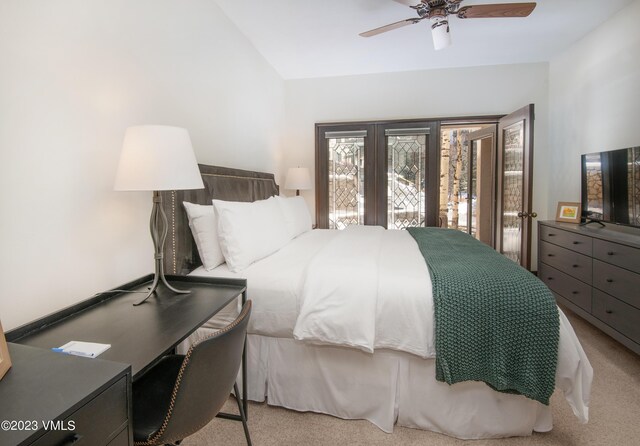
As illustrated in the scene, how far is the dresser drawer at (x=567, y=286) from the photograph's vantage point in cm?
261

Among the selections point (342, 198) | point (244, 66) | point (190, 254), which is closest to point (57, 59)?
point (190, 254)

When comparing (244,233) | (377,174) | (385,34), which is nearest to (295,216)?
(244,233)

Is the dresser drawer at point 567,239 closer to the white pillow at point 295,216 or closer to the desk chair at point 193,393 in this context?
the white pillow at point 295,216

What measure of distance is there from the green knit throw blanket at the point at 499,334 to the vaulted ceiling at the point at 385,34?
2.27 metres

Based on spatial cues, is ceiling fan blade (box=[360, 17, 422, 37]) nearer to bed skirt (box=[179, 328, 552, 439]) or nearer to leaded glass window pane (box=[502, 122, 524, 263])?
leaded glass window pane (box=[502, 122, 524, 263])

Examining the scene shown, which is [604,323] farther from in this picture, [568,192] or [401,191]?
[401,191]

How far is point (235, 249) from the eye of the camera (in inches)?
72.8

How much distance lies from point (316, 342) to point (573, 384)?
1149mm

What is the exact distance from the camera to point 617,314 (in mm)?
2262

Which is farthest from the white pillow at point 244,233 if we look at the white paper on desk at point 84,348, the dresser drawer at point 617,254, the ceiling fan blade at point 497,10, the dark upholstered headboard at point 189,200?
the dresser drawer at point 617,254

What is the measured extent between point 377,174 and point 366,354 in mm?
3026

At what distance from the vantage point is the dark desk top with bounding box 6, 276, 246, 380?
39.4 inches

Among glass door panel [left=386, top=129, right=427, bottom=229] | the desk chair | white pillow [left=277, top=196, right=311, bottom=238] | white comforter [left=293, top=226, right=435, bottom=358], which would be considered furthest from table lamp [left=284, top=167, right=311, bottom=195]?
the desk chair

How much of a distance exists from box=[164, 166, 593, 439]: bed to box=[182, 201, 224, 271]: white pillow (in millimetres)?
61
